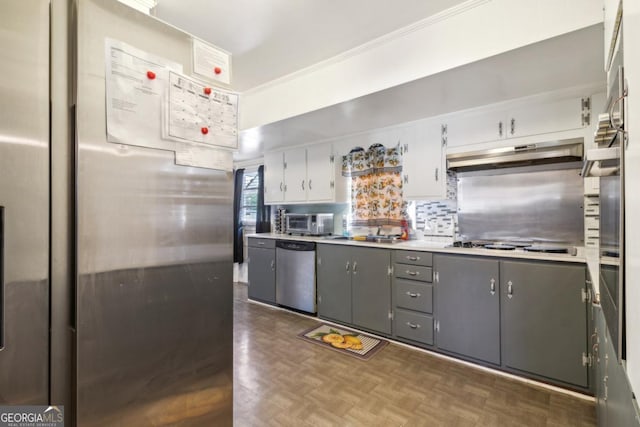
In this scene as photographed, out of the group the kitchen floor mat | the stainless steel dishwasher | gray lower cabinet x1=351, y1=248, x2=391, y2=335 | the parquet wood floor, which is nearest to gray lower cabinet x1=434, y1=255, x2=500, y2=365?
the parquet wood floor

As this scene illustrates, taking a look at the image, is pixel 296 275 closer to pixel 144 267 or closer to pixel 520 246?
pixel 520 246

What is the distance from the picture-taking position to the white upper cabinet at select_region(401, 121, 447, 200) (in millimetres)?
2986

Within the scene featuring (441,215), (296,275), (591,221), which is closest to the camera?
(591,221)

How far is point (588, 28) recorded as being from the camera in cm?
155

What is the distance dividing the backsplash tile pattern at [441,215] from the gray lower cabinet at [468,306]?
25.0 inches

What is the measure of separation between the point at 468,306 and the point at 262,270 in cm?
268

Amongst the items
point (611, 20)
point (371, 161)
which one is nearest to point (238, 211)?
point (371, 161)

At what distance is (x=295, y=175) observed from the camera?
423 cm

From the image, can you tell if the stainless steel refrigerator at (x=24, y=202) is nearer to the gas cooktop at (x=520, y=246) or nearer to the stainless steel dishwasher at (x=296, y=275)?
the gas cooktop at (x=520, y=246)

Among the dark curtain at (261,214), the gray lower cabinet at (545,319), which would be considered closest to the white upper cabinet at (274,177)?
the dark curtain at (261,214)

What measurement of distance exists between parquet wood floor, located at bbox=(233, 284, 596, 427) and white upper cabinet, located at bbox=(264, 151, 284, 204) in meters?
2.24

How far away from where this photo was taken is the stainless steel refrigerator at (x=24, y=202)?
24.7 inches

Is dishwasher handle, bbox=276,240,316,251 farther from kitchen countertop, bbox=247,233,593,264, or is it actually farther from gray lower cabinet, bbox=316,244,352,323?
kitchen countertop, bbox=247,233,593,264

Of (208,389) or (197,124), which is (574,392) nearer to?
(208,389)
